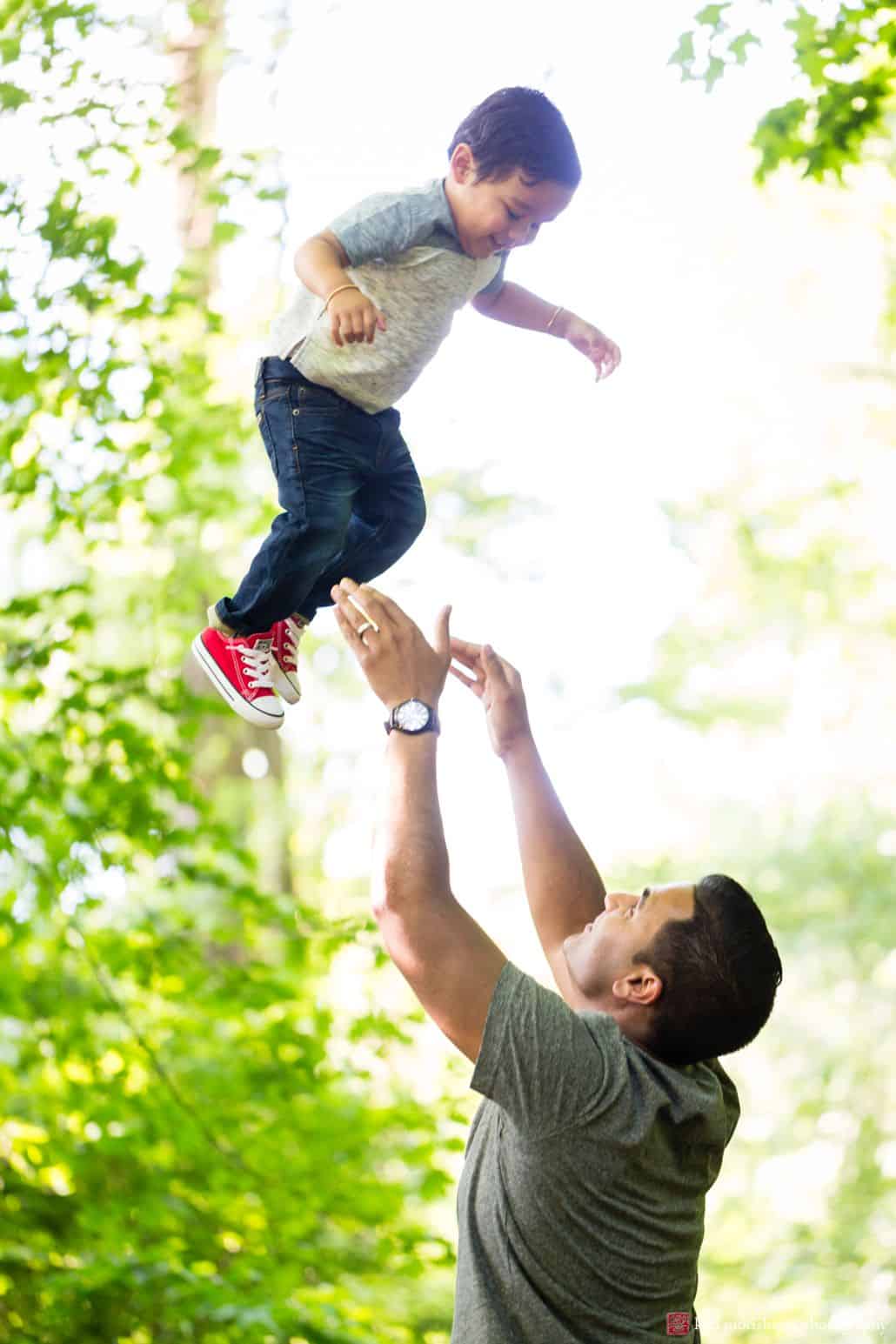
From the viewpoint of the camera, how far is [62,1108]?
343 cm

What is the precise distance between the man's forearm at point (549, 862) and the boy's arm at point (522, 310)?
58 cm

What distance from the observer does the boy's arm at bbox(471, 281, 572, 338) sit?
1.84m

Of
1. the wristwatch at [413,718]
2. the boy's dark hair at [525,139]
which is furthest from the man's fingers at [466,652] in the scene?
the boy's dark hair at [525,139]

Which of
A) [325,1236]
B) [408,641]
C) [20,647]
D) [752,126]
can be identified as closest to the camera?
[408,641]

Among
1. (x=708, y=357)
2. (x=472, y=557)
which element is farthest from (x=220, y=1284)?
(x=708, y=357)

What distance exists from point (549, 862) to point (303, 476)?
64 centimetres

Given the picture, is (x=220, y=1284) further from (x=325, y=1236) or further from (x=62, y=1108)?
(x=325, y=1236)

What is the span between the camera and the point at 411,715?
1.54 metres

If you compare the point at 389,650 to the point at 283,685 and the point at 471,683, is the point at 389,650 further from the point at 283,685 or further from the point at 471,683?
the point at 471,683

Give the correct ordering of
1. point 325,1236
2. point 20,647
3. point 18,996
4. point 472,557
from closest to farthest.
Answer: point 20,647
point 18,996
point 325,1236
point 472,557

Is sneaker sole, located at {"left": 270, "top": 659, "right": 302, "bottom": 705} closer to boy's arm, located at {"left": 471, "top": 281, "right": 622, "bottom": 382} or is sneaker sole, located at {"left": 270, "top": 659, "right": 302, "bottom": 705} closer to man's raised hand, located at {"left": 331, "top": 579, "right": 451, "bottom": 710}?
man's raised hand, located at {"left": 331, "top": 579, "right": 451, "bottom": 710}

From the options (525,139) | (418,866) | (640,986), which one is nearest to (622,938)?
(640,986)

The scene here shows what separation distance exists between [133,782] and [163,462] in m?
0.91

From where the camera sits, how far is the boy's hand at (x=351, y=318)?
1.40 meters
